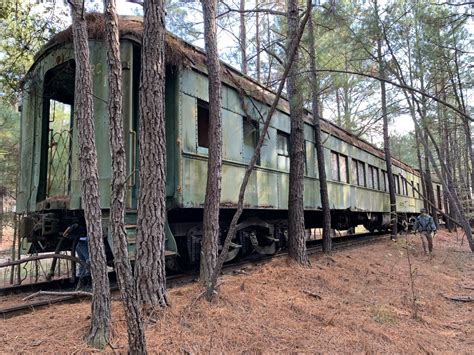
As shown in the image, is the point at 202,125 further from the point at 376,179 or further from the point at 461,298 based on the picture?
the point at 376,179

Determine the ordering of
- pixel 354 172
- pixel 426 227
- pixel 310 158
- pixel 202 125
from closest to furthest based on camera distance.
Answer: pixel 202 125 → pixel 310 158 → pixel 426 227 → pixel 354 172

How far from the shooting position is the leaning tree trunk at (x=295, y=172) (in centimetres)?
706

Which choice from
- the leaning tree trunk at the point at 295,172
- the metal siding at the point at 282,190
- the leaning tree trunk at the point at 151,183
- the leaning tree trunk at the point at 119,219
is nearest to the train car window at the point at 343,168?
the metal siding at the point at 282,190

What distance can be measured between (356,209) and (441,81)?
176 inches

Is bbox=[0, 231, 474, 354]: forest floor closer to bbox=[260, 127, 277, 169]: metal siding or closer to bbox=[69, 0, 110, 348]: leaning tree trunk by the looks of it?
bbox=[69, 0, 110, 348]: leaning tree trunk

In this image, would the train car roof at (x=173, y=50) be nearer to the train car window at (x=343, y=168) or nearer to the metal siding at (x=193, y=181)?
the metal siding at (x=193, y=181)

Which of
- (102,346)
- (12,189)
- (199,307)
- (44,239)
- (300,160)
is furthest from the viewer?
(12,189)

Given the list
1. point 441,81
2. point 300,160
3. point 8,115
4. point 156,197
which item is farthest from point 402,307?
point 8,115

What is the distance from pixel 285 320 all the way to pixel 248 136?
3.97 metres

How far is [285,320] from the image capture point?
168 inches

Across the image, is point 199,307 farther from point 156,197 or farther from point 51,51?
point 51,51

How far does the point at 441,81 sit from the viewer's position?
36.5ft

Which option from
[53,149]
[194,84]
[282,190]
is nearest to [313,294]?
[282,190]

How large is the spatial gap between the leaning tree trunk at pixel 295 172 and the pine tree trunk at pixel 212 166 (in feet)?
6.51
